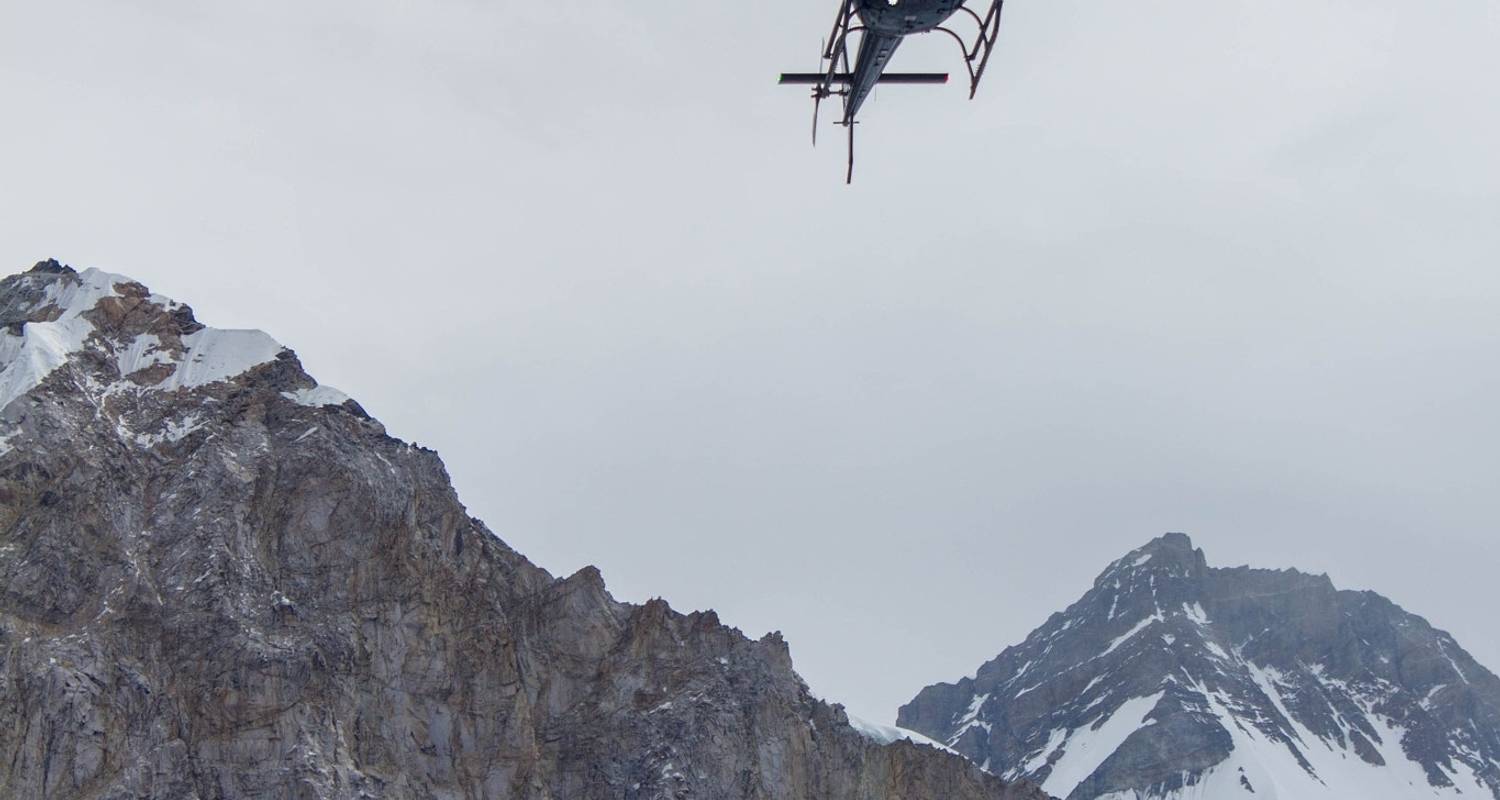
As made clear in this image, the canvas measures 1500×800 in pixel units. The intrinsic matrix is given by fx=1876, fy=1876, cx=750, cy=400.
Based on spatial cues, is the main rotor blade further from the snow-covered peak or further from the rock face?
the snow-covered peak

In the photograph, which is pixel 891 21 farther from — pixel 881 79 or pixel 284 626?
pixel 284 626

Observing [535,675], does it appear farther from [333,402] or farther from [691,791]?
[333,402]

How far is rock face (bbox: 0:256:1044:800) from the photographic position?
354 feet

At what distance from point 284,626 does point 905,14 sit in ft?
326

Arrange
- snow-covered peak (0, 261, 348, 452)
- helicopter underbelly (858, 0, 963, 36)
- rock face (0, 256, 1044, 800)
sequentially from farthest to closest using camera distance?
snow-covered peak (0, 261, 348, 452), rock face (0, 256, 1044, 800), helicopter underbelly (858, 0, 963, 36)

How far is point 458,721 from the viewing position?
124m

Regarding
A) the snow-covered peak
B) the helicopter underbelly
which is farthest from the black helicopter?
the snow-covered peak

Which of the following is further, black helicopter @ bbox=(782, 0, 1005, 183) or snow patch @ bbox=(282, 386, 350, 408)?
snow patch @ bbox=(282, 386, 350, 408)

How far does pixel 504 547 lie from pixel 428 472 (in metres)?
11.8

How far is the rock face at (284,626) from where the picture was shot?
10781 centimetres

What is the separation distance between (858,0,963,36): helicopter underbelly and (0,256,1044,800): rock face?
89720 mm

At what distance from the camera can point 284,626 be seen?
116m

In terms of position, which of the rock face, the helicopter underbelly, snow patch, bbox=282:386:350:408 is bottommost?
the helicopter underbelly

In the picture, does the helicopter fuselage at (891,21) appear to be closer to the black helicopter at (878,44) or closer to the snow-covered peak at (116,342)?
the black helicopter at (878,44)
